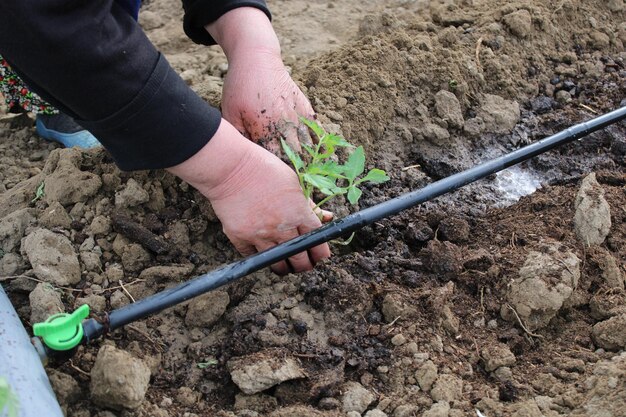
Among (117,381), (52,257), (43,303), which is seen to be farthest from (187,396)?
(52,257)

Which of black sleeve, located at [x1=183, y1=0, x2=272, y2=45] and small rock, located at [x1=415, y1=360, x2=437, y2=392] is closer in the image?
small rock, located at [x1=415, y1=360, x2=437, y2=392]

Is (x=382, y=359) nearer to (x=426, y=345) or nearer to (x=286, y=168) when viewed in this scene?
(x=426, y=345)

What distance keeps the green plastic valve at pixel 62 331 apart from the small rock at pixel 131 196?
57 cm

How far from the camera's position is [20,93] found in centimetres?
300

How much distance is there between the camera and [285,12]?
4.14m

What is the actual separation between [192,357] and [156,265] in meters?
0.34

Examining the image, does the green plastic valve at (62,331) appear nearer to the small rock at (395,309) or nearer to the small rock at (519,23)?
the small rock at (395,309)

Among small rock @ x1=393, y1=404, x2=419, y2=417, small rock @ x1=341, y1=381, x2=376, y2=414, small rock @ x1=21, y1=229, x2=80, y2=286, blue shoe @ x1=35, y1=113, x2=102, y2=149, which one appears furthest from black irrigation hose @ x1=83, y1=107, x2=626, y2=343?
blue shoe @ x1=35, y1=113, x2=102, y2=149

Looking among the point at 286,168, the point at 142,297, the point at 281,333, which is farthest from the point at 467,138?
the point at 142,297

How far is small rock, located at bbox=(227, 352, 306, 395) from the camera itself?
1.84 meters

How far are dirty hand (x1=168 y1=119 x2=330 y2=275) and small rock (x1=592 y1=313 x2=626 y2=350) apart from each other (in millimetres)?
871

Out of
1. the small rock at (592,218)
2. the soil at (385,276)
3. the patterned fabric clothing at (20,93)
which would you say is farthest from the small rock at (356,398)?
the patterned fabric clothing at (20,93)

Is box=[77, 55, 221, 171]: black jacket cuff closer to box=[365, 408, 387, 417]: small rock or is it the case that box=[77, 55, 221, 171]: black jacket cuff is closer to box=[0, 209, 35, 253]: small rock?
box=[0, 209, 35, 253]: small rock

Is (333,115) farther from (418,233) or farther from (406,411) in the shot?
(406,411)
